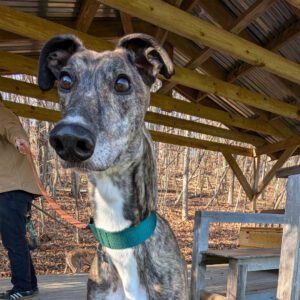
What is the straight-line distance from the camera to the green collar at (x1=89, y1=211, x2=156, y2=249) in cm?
172

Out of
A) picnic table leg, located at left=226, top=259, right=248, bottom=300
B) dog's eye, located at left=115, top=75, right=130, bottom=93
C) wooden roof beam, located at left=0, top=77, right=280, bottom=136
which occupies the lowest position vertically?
picnic table leg, located at left=226, top=259, right=248, bottom=300

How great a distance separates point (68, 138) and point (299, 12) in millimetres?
4208

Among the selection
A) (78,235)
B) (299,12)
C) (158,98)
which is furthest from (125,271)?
(78,235)

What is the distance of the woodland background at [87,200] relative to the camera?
34.9ft

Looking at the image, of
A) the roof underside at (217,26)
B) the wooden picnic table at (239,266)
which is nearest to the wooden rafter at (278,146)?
the roof underside at (217,26)

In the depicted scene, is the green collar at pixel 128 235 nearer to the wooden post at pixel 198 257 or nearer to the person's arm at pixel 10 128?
the wooden post at pixel 198 257

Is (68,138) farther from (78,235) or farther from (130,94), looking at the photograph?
(78,235)

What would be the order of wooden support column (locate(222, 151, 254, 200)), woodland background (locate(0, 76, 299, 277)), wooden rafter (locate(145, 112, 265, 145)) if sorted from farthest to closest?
woodland background (locate(0, 76, 299, 277)) < wooden support column (locate(222, 151, 254, 200)) < wooden rafter (locate(145, 112, 265, 145))

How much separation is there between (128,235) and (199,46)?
4775 millimetres

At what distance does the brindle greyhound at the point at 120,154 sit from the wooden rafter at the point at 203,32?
99 centimetres

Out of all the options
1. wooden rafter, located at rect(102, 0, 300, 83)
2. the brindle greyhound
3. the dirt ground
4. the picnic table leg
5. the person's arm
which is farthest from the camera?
the dirt ground

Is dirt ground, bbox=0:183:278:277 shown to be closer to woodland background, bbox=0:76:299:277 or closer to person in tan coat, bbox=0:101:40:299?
woodland background, bbox=0:76:299:277

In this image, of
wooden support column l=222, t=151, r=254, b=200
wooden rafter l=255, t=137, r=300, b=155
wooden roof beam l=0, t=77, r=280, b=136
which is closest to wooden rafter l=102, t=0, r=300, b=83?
wooden roof beam l=0, t=77, r=280, b=136

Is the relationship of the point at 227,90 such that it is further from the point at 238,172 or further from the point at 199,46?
the point at 238,172
